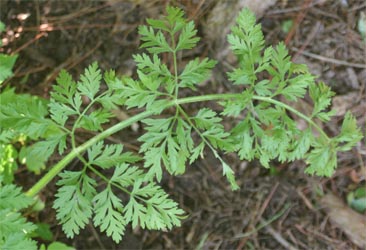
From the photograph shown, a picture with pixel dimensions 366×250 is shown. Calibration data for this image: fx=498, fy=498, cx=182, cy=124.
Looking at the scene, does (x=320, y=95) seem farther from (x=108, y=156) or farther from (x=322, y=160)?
(x=108, y=156)

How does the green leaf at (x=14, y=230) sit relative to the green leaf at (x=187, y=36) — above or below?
below

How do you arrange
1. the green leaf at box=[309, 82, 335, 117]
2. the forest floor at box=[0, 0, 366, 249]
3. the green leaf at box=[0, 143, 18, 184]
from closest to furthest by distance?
the green leaf at box=[309, 82, 335, 117], the green leaf at box=[0, 143, 18, 184], the forest floor at box=[0, 0, 366, 249]

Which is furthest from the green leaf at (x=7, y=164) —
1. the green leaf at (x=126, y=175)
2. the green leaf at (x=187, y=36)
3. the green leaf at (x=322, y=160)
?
the green leaf at (x=322, y=160)

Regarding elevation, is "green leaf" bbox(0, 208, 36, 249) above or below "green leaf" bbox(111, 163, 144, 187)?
above

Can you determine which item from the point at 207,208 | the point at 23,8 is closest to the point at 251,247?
the point at 207,208

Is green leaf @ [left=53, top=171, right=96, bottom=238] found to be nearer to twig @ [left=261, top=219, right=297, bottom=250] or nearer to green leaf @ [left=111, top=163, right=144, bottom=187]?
green leaf @ [left=111, top=163, right=144, bottom=187]

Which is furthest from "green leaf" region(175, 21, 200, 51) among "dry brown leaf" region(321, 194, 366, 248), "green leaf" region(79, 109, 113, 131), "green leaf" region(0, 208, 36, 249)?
"dry brown leaf" region(321, 194, 366, 248)

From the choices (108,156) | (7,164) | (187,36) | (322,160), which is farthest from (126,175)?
(322,160)

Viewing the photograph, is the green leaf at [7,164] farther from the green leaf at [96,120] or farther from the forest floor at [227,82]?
the green leaf at [96,120]
